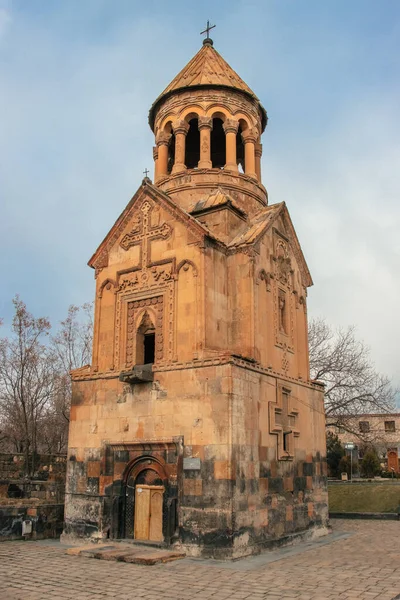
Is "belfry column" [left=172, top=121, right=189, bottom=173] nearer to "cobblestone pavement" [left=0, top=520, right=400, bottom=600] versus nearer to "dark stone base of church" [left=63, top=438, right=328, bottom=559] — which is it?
"dark stone base of church" [left=63, top=438, right=328, bottom=559]

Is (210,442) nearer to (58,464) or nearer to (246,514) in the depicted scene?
(246,514)

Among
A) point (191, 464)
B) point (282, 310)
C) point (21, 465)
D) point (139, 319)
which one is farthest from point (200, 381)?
point (21, 465)

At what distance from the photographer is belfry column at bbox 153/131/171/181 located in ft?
63.1

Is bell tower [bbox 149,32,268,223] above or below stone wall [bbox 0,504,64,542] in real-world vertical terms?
above

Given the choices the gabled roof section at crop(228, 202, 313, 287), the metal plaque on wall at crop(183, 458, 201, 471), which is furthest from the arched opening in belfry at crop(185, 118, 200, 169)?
the metal plaque on wall at crop(183, 458, 201, 471)

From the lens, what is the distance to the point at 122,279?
1631 centimetres

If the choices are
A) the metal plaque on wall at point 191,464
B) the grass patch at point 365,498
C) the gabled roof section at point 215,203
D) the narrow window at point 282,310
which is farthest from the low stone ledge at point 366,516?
the gabled roof section at point 215,203

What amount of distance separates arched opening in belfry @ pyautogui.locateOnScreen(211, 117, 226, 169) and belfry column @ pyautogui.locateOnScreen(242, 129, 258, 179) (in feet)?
4.05

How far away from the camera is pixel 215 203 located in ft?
54.1

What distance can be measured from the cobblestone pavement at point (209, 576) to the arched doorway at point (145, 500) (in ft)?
5.63

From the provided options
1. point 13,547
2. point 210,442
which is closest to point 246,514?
point 210,442

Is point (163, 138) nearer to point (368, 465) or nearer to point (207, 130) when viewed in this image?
point (207, 130)

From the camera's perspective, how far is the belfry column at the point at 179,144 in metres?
18.4

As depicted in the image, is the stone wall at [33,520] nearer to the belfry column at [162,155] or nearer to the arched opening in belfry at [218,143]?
the belfry column at [162,155]
